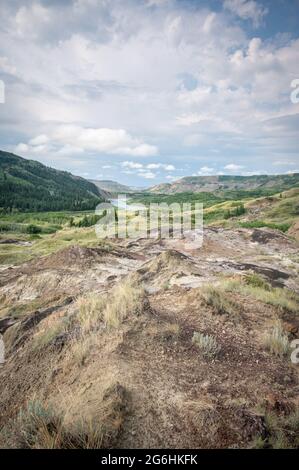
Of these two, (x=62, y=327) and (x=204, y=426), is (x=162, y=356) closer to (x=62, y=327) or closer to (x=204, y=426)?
(x=204, y=426)

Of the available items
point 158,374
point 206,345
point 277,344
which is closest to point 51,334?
point 158,374

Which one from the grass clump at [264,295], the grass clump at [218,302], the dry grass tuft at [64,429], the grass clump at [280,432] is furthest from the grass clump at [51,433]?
the grass clump at [264,295]

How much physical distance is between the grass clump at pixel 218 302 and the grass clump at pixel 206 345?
182 centimetres

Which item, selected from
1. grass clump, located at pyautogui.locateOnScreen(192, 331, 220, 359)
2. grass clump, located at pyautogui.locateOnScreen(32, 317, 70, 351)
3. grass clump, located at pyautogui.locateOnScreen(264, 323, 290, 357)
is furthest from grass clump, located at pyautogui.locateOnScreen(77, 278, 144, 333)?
grass clump, located at pyautogui.locateOnScreen(264, 323, 290, 357)

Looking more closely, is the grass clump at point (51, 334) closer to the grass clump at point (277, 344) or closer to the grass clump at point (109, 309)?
the grass clump at point (109, 309)

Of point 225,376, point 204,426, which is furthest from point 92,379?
point 225,376

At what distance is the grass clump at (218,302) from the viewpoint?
29.5 ft

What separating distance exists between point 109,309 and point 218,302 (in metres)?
3.38

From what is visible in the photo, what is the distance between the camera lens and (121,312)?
824cm

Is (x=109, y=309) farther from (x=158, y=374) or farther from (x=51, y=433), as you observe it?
(x=51, y=433)

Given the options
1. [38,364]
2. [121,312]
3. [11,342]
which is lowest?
[11,342]

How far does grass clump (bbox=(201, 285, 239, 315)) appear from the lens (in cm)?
898

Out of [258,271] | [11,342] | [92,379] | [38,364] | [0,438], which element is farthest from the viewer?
[258,271]
